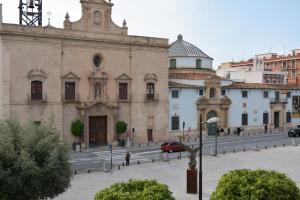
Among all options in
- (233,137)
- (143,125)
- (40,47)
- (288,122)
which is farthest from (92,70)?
(288,122)

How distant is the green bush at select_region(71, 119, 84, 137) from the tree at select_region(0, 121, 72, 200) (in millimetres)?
22850

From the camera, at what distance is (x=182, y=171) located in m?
32.4

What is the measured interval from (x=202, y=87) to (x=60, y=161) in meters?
36.8

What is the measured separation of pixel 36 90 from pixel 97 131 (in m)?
8.20

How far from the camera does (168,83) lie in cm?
5191

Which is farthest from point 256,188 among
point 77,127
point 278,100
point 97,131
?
point 278,100

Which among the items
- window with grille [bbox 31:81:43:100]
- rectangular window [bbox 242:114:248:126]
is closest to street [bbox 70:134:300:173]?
rectangular window [bbox 242:114:248:126]

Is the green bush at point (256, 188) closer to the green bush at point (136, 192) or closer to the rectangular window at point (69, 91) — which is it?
the green bush at point (136, 192)

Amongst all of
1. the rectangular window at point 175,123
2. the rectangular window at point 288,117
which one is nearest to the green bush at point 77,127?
the rectangular window at point 175,123

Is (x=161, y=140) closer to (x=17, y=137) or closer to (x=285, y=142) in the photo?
(x=285, y=142)

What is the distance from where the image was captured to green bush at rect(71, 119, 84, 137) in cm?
4378

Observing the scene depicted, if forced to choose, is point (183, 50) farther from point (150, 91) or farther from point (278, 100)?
point (150, 91)

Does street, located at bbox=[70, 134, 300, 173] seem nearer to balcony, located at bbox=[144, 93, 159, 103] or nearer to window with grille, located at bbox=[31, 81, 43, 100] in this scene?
balcony, located at bbox=[144, 93, 159, 103]

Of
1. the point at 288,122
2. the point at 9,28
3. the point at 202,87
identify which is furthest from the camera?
the point at 288,122
